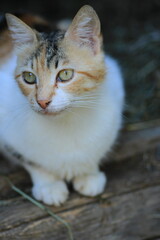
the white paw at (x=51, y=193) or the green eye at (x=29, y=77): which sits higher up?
the green eye at (x=29, y=77)

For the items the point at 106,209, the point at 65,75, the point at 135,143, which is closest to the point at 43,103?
the point at 65,75

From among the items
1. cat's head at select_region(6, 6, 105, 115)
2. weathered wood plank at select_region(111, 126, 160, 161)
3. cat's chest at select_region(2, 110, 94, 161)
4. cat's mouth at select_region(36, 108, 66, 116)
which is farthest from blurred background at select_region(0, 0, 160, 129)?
cat's mouth at select_region(36, 108, 66, 116)

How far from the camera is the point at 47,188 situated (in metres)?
1.72

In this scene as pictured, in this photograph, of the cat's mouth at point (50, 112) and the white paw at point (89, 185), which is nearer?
the cat's mouth at point (50, 112)

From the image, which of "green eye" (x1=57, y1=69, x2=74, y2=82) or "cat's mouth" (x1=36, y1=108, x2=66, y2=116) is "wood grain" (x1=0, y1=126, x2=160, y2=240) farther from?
"green eye" (x1=57, y1=69, x2=74, y2=82)

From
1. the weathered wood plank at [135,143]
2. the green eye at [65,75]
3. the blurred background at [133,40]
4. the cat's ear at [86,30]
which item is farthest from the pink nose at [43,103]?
the blurred background at [133,40]

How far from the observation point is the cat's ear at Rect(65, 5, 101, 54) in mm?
1470

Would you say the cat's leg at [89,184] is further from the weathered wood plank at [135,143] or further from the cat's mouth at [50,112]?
the cat's mouth at [50,112]

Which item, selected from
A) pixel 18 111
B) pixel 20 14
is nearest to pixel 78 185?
pixel 18 111

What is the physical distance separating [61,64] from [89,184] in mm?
698

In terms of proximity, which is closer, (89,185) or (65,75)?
(65,75)

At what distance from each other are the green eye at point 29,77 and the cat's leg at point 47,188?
507 millimetres

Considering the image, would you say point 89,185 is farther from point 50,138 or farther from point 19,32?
point 19,32

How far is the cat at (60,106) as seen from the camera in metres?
1.45
